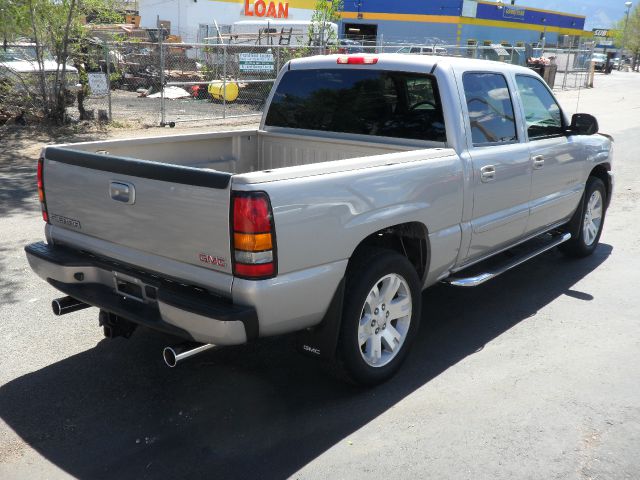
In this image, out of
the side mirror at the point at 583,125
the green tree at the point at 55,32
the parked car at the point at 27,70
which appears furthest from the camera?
the parked car at the point at 27,70

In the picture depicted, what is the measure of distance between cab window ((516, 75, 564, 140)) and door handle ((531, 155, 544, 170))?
0.16 meters

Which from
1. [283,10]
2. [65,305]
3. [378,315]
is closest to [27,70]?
[65,305]

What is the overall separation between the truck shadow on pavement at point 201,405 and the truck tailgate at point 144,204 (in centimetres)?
89

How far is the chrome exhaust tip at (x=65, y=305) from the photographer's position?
416 cm

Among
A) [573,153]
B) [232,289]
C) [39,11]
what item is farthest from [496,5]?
[232,289]

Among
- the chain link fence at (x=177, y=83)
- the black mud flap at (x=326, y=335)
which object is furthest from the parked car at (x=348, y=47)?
the black mud flap at (x=326, y=335)

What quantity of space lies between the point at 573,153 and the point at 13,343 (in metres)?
4.80

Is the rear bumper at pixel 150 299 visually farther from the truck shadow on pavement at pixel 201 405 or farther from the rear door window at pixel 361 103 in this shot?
the rear door window at pixel 361 103

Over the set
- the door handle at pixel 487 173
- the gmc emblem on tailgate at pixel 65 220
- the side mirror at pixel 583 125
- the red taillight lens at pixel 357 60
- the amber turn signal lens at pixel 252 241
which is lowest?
the gmc emblem on tailgate at pixel 65 220

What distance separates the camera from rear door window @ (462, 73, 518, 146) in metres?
4.84

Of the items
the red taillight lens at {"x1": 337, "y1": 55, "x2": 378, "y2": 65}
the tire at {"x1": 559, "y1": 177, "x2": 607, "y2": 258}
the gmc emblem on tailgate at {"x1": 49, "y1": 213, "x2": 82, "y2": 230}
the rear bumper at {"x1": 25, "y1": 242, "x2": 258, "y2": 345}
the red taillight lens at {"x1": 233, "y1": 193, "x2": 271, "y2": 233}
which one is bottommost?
the tire at {"x1": 559, "y1": 177, "x2": 607, "y2": 258}

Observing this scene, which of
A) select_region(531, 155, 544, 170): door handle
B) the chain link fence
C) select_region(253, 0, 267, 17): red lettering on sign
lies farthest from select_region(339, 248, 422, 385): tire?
select_region(253, 0, 267, 17): red lettering on sign

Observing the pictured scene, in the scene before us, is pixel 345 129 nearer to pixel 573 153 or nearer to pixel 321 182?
pixel 321 182

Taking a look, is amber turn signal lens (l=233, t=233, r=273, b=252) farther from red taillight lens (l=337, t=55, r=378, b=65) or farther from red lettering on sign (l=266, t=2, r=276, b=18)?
red lettering on sign (l=266, t=2, r=276, b=18)
